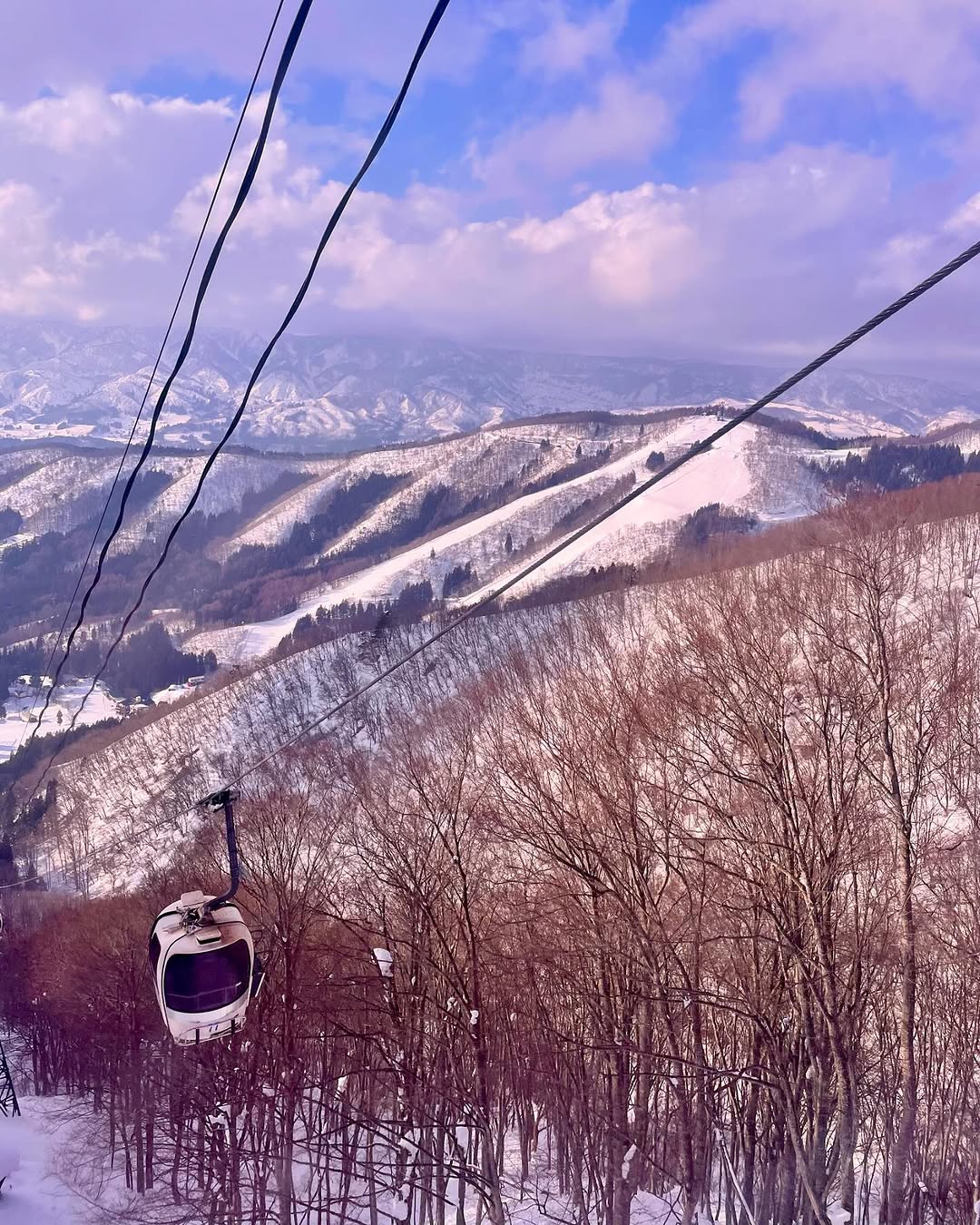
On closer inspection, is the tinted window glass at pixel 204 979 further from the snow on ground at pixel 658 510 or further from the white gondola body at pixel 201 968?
the snow on ground at pixel 658 510


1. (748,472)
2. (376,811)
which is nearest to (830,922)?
(376,811)

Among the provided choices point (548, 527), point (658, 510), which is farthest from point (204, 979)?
point (548, 527)

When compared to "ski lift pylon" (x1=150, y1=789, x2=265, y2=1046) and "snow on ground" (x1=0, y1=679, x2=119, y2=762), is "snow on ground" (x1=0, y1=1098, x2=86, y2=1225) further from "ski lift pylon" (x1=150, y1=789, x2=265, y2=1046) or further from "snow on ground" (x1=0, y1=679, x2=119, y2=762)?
"snow on ground" (x1=0, y1=679, x2=119, y2=762)

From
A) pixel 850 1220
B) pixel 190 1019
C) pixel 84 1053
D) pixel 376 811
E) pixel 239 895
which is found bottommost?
pixel 84 1053

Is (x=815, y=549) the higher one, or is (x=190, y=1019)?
(x=815, y=549)

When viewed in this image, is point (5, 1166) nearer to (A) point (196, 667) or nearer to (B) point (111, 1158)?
(B) point (111, 1158)

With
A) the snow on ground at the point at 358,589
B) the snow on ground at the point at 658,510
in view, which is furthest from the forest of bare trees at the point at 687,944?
the snow on ground at the point at 358,589
